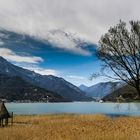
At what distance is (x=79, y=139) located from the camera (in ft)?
55.5

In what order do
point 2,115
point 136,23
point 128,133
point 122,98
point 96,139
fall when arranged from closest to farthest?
point 96,139 → point 128,133 → point 136,23 → point 122,98 → point 2,115

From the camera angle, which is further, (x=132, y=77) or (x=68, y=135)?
(x=132, y=77)

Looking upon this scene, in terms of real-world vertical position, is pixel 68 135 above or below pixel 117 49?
below

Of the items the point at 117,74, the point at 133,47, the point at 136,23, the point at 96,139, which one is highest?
the point at 136,23

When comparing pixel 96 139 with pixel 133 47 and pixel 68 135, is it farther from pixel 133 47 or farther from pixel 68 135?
pixel 133 47

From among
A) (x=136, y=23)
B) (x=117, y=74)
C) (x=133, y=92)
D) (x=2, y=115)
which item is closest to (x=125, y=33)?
(x=136, y=23)

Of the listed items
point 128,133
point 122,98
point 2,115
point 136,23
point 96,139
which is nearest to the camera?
point 96,139

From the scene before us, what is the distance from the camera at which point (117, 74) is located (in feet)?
93.0

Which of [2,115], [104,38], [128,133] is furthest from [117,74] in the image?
[2,115]

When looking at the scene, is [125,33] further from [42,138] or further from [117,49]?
[42,138]

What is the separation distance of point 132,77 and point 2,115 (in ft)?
49.8

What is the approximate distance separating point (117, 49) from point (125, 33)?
1471mm

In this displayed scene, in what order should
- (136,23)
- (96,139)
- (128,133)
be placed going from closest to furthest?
1. (96,139)
2. (128,133)
3. (136,23)

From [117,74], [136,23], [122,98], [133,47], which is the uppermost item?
[136,23]
